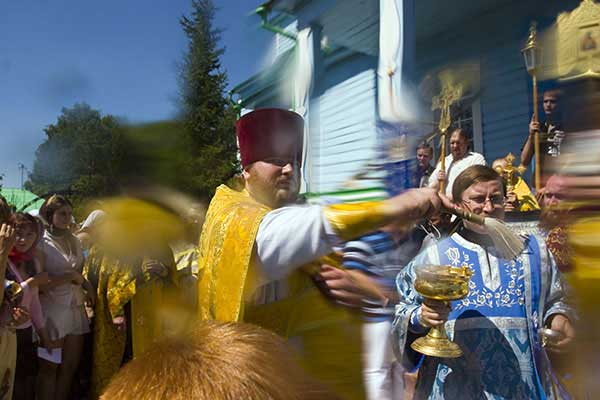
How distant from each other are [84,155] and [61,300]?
11.0 feet

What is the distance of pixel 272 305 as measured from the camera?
169 centimetres

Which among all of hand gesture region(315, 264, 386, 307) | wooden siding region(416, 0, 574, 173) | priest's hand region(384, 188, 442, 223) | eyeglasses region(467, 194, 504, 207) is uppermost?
wooden siding region(416, 0, 574, 173)

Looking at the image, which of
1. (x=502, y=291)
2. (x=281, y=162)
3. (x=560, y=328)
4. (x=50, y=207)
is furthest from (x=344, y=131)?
(x=50, y=207)

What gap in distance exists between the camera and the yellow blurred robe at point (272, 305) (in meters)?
1.51

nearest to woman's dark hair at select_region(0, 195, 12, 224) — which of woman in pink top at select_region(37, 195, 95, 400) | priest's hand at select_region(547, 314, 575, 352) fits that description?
woman in pink top at select_region(37, 195, 95, 400)

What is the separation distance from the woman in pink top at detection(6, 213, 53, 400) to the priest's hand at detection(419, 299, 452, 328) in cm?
280

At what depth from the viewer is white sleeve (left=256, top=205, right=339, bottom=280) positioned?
1360mm

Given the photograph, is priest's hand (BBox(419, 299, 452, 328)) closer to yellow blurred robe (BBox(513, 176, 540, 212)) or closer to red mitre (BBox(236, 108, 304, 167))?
red mitre (BBox(236, 108, 304, 167))

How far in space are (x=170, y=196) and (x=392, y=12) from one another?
0.91m

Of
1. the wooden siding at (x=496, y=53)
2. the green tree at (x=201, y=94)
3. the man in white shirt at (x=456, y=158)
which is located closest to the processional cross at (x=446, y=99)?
the wooden siding at (x=496, y=53)

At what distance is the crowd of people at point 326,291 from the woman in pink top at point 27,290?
0.86 feet

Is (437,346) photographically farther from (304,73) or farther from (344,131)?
(304,73)

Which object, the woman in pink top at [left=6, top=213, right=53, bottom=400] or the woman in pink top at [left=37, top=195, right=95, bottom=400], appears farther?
the woman in pink top at [left=37, top=195, right=95, bottom=400]

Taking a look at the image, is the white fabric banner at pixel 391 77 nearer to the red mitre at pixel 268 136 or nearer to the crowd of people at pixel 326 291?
the crowd of people at pixel 326 291
